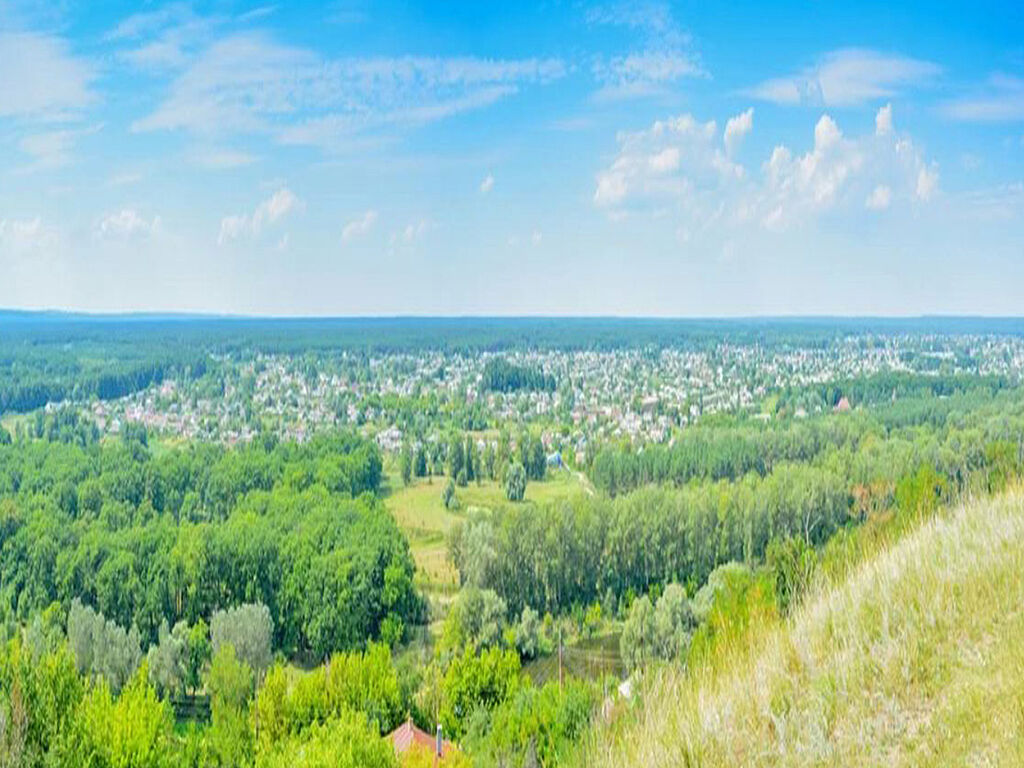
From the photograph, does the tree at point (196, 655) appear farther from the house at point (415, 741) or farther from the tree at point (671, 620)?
the tree at point (671, 620)

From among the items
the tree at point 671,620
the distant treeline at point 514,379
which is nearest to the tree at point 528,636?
the tree at point 671,620

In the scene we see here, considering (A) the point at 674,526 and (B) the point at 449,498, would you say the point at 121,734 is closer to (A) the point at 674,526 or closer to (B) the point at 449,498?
(A) the point at 674,526

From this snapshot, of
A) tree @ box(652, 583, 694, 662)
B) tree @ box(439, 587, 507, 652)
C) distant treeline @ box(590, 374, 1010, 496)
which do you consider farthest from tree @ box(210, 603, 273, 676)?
distant treeline @ box(590, 374, 1010, 496)

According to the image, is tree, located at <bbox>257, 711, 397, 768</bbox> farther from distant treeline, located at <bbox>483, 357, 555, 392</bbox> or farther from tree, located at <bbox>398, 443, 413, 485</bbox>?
distant treeline, located at <bbox>483, 357, 555, 392</bbox>

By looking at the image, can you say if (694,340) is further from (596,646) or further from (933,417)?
(596,646)

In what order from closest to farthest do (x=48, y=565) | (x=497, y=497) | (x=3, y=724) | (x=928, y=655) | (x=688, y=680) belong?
1. (x=928, y=655)
2. (x=688, y=680)
3. (x=3, y=724)
4. (x=48, y=565)
5. (x=497, y=497)

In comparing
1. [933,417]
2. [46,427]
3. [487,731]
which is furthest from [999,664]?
[46,427]

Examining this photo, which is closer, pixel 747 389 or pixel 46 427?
pixel 46 427
